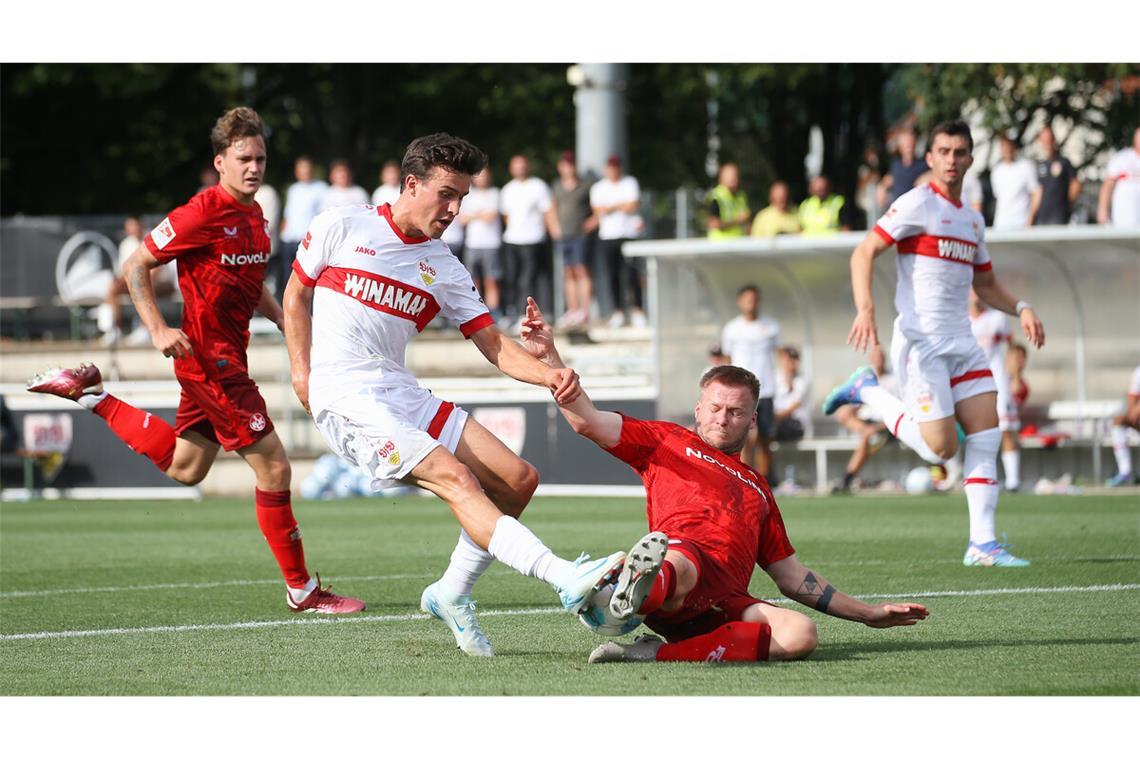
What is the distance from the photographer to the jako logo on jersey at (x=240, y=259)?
30.3 ft

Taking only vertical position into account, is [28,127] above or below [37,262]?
above

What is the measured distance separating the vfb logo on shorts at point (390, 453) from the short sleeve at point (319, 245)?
88 cm

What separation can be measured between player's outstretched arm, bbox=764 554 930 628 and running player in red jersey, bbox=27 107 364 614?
109 inches

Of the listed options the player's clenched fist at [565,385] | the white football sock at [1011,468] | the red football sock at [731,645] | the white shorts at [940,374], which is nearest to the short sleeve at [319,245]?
the player's clenched fist at [565,385]

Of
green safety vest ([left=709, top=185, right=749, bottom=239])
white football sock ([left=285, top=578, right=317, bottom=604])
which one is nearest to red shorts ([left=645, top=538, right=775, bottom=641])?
white football sock ([left=285, top=578, right=317, bottom=604])

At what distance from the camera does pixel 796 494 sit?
20.3m

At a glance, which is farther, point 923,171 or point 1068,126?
point 1068,126

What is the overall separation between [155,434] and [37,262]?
58.5ft

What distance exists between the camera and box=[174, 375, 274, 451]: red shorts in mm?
9172

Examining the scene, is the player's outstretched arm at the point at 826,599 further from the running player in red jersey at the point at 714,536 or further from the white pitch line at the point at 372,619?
the white pitch line at the point at 372,619

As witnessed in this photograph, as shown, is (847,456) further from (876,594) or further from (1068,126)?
(876,594)

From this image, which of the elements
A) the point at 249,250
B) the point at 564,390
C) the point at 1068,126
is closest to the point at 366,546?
the point at 249,250

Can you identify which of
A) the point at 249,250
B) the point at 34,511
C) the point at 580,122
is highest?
the point at 580,122

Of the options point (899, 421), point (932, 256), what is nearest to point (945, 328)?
point (932, 256)
